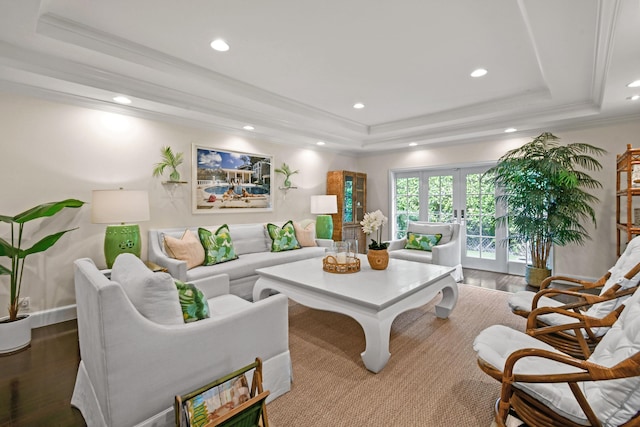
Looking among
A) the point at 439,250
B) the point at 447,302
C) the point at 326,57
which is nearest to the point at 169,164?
the point at 326,57

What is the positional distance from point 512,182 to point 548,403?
12.2ft

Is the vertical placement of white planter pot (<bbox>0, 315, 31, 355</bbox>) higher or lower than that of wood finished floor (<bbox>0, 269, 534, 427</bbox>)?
higher

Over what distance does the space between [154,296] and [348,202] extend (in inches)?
196

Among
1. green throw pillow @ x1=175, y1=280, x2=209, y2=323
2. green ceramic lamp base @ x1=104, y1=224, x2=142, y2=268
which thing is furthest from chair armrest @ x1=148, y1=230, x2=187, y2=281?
green throw pillow @ x1=175, y1=280, x2=209, y2=323

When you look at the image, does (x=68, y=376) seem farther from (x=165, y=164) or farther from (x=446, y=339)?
(x=446, y=339)

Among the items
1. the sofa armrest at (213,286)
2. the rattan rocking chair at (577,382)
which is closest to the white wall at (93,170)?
the sofa armrest at (213,286)

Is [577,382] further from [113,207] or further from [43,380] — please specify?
[113,207]

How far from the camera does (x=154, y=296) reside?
4.72 feet

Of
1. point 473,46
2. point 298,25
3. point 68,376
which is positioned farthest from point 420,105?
point 68,376

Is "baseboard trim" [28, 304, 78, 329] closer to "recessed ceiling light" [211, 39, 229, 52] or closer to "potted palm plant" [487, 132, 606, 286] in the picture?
"recessed ceiling light" [211, 39, 229, 52]

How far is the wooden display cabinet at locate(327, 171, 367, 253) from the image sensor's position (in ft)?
19.5

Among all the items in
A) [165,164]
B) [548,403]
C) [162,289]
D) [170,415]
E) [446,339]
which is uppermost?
[165,164]

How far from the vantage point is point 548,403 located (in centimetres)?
127

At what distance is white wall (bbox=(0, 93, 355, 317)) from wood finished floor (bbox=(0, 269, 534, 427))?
0.56m
